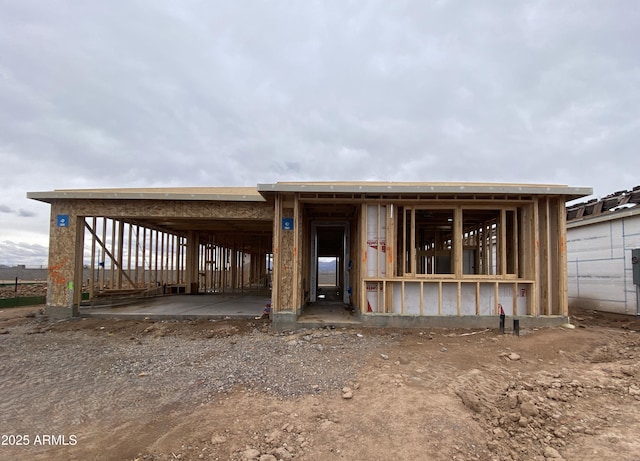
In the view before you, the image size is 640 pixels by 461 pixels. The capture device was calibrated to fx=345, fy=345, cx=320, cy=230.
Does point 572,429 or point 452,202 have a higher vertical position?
point 452,202

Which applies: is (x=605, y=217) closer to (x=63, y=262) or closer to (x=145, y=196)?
(x=145, y=196)

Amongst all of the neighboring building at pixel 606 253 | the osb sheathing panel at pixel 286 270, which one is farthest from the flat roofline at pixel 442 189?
the neighboring building at pixel 606 253

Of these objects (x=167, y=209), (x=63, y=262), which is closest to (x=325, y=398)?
(x=167, y=209)

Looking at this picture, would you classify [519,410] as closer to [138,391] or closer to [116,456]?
[116,456]

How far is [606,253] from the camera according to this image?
440 inches

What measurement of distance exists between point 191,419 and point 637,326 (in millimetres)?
10859

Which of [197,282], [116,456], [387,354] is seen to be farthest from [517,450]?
[197,282]

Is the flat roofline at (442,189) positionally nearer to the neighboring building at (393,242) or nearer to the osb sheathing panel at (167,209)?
the neighboring building at (393,242)

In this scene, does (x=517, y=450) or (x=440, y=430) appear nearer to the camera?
(x=517, y=450)

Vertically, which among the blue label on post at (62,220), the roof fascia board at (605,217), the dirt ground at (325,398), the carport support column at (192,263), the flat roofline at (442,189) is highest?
the flat roofline at (442,189)

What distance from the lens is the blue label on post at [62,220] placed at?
10047mm

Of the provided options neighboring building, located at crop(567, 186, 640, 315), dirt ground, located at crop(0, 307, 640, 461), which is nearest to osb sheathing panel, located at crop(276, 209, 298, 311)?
dirt ground, located at crop(0, 307, 640, 461)

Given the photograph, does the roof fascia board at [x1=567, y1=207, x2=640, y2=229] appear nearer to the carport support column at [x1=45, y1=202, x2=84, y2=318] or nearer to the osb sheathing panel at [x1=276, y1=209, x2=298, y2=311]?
the osb sheathing panel at [x1=276, y1=209, x2=298, y2=311]

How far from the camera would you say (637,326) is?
891cm
